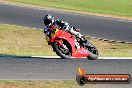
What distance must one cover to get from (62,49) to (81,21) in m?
15.5

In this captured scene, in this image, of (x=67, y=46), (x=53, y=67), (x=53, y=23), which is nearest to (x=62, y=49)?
(x=67, y=46)

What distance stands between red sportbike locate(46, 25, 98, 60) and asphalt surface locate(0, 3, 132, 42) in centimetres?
1086

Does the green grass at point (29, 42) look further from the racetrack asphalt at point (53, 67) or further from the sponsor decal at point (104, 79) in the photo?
the sponsor decal at point (104, 79)

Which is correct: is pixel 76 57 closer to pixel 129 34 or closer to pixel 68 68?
pixel 68 68

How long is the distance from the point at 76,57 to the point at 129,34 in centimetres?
1286

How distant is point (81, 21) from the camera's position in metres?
31.9

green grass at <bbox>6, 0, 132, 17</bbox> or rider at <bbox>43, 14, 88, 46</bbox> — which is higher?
rider at <bbox>43, 14, 88, 46</bbox>

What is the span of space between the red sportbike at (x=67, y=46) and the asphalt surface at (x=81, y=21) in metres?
10.9

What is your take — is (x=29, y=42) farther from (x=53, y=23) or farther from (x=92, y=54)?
(x=92, y=54)

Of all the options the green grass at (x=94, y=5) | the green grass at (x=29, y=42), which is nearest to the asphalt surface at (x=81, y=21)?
the green grass at (x=29, y=42)

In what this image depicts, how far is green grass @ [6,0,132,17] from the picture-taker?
120 ft

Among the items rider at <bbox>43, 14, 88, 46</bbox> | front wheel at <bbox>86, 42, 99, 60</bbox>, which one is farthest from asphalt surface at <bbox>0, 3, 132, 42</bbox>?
rider at <bbox>43, 14, 88, 46</bbox>

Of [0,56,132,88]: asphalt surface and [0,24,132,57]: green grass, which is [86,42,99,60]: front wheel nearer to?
[0,56,132,88]: asphalt surface

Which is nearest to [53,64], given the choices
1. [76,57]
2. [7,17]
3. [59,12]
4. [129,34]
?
[76,57]
